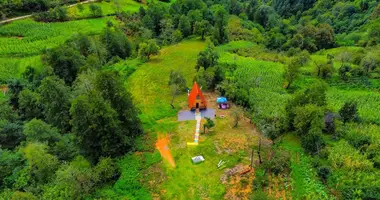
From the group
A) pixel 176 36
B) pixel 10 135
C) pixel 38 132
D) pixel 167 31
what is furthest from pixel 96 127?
pixel 167 31

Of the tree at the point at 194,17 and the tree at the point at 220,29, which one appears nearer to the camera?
the tree at the point at 220,29

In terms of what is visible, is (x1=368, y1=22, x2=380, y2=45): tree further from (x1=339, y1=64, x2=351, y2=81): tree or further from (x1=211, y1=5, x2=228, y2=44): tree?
(x1=211, y1=5, x2=228, y2=44): tree

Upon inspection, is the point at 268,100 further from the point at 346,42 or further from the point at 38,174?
the point at 346,42

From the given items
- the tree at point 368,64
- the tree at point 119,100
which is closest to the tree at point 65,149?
the tree at point 119,100

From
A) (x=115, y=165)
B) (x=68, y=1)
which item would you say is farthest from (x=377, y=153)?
(x=68, y=1)

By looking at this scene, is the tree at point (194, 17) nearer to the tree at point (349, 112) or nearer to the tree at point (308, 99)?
the tree at point (308, 99)
